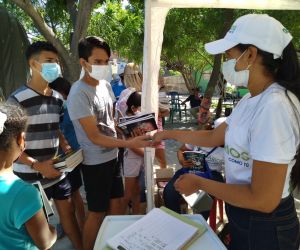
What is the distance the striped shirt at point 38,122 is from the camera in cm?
235

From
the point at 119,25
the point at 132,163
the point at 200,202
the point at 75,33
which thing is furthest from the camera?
the point at 119,25

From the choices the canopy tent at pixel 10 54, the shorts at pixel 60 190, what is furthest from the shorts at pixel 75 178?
the canopy tent at pixel 10 54

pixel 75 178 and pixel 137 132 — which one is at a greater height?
pixel 137 132

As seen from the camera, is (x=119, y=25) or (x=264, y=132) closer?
(x=264, y=132)

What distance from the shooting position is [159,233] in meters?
1.45

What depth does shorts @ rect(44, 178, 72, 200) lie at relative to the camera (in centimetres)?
261

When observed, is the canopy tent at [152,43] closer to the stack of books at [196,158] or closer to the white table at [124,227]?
the stack of books at [196,158]

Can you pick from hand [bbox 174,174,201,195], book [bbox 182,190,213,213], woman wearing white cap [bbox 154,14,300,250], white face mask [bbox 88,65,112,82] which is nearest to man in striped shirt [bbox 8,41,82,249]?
white face mask [bbox 88,65,112,82]

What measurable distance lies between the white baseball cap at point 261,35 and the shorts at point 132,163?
6.95 ft

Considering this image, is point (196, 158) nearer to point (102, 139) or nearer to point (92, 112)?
point (102, 139)

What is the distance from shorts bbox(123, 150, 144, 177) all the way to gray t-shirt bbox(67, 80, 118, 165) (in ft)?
2.32

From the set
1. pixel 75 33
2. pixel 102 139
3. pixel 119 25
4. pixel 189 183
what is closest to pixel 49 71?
pixel 102 139

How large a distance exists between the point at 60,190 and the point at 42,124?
568 mm

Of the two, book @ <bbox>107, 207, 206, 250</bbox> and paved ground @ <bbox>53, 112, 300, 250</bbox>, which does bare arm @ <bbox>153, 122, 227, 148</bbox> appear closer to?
book @ <bbox>107, 207, 206, 250</bbox>
